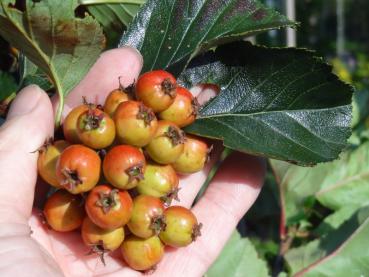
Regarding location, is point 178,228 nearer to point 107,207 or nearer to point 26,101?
point 107,207

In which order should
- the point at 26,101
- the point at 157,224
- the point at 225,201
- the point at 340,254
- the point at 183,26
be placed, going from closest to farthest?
the point at 157,224, the point at 26,101, the point at 183,26, the point at 225,201, the point at 340,254

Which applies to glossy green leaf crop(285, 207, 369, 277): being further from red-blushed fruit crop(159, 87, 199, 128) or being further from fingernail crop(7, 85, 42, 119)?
fingernail crop(7, 85, 42, 119)

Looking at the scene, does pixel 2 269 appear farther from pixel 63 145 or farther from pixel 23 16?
pixel 23 16

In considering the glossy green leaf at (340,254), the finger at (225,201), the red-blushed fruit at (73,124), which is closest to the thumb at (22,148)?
the red-blushed fruit at (73,124)

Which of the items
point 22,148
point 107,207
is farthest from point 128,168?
point 22,148

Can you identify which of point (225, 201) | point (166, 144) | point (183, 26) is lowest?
point (225, 201)

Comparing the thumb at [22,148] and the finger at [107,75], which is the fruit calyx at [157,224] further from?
the finger at [107,75]
